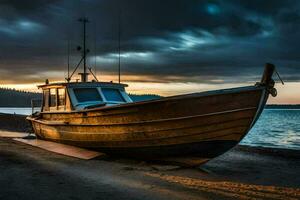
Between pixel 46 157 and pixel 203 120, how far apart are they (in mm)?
5101

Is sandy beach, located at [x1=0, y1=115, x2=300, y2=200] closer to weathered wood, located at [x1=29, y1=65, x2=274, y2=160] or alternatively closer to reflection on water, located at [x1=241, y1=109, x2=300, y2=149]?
weathered wood, located at [x1=29, y1=65, x2=274, y2=160]

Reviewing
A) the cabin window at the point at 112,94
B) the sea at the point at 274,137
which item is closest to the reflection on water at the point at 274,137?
the sea at the point at 274,137

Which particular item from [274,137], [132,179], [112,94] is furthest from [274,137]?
[132,179]

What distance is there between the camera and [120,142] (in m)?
10.7

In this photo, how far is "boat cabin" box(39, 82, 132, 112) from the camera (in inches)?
503

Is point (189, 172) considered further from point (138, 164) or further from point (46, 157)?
point (46, 157)

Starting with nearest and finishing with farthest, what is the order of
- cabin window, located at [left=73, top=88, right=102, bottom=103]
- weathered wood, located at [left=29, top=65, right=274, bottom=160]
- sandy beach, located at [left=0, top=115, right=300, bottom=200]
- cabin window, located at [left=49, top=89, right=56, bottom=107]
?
sandy beach, located at [left=0, top=115, right=300, bottom=200] < weathered wood, located at [left=29, top=65, right=274, bottom=160] < cabin window, located at [left=73, top=88, right=102, bottom=103] < cabin window, located at [left=49, top=89, right=56, bottom=107]

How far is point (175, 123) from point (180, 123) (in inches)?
5.2

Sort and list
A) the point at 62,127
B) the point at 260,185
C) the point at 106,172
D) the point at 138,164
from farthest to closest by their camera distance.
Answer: the point at 62,127 → the point at 138,164 → the point at 106,172 → the point at 260,185

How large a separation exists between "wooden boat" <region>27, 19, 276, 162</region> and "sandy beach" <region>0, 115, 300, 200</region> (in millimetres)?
546

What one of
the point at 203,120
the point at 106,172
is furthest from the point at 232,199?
the point at 106,172

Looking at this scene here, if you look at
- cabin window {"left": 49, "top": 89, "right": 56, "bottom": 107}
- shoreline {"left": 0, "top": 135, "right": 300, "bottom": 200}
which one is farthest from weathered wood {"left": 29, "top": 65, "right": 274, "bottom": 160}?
cabin window {"left": 49, "top": 89, "right": 56, "bottom": 107}

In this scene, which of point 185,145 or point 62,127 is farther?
point 62,127

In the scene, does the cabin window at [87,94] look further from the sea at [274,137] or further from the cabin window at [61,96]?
the sea at [274,137]
